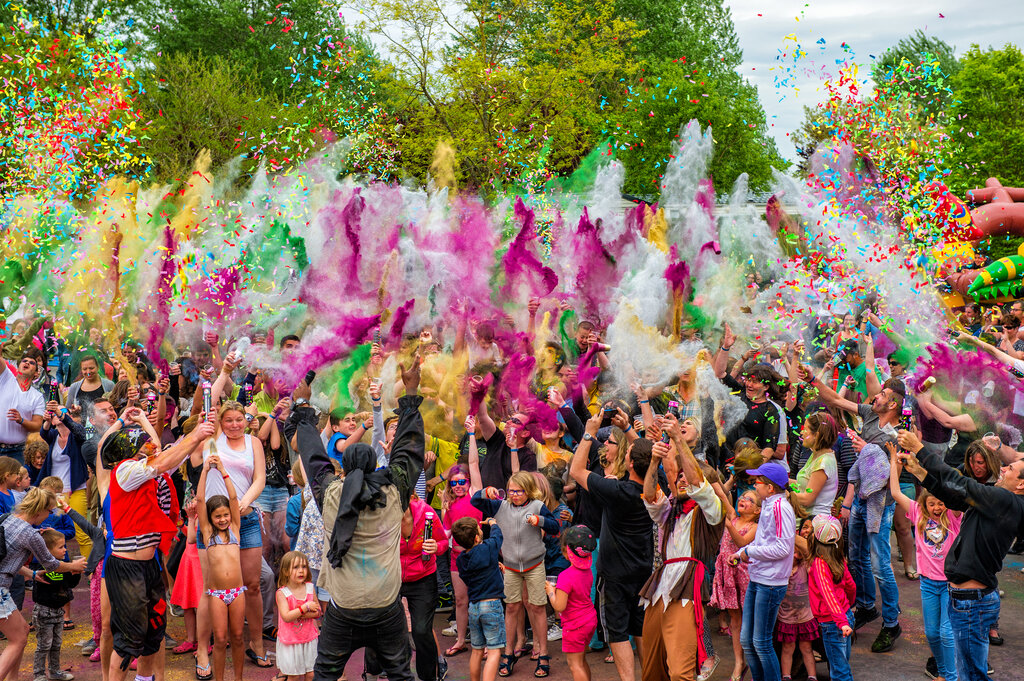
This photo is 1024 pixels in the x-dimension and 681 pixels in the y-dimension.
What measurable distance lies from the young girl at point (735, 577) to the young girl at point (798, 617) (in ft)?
1.01

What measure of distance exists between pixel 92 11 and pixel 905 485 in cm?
3315

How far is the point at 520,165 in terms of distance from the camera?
19.5m

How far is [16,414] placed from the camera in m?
8.25

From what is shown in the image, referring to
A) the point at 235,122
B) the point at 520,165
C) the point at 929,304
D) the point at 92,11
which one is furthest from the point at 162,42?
the point at 929,304

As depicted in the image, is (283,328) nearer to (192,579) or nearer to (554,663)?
(192,579)

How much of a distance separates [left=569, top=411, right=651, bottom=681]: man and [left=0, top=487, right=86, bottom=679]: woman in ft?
10.6

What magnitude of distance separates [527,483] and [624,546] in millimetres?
822

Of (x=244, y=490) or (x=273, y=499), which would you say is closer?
(x=244, y=490)

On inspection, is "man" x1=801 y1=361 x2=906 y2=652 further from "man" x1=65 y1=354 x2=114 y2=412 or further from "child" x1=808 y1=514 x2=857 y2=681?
"man" x1=65 y1=354 x2=114 y2=412

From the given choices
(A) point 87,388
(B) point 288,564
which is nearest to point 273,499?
(B) point 288,564

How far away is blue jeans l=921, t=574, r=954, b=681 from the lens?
548 cm

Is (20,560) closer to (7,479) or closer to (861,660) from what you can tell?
(7,479)

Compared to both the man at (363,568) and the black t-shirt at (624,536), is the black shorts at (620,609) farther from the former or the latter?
the man at (363,568)

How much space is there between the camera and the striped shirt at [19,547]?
5617 mm
